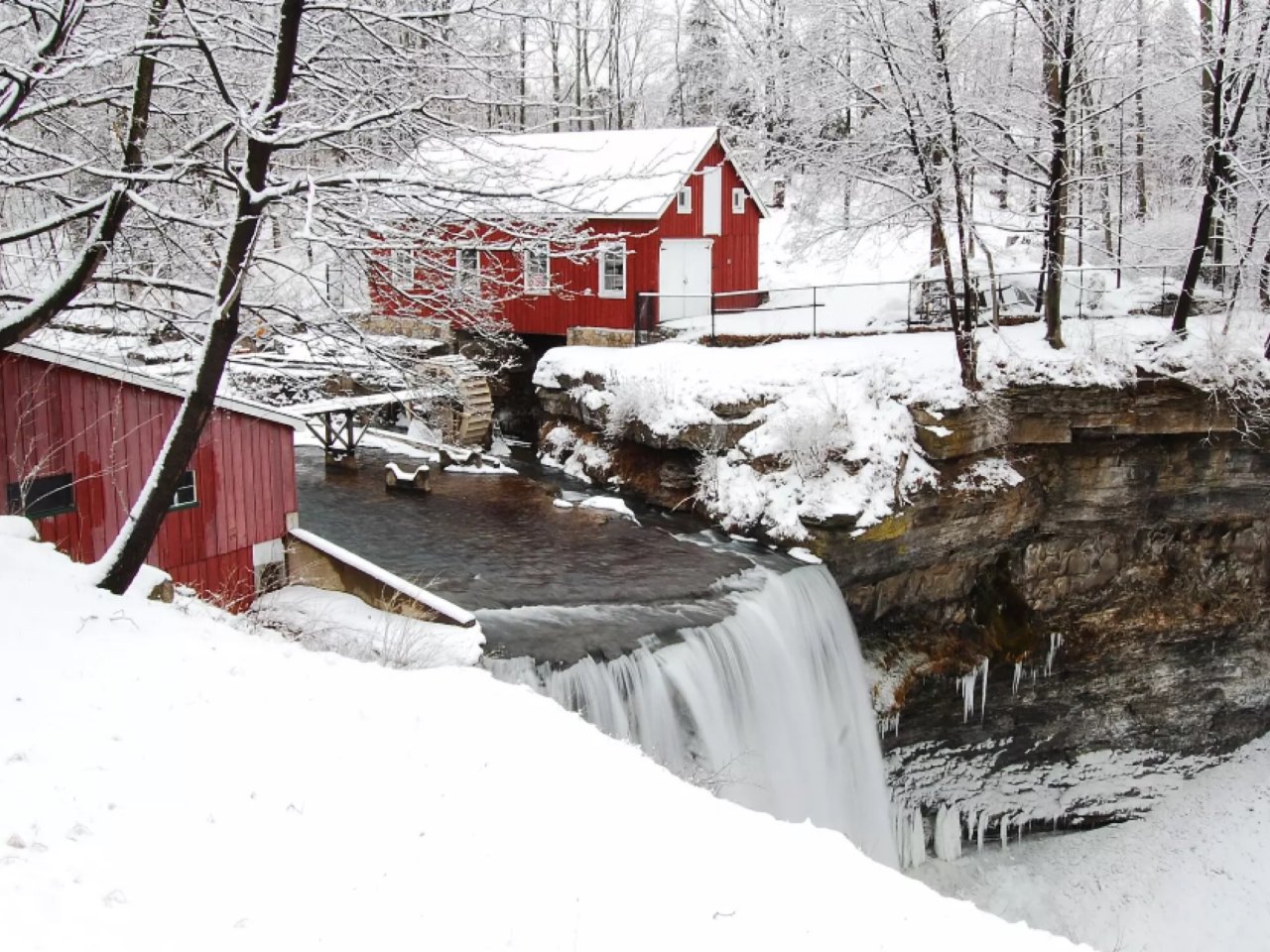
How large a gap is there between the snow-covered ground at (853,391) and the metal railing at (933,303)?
212 cm

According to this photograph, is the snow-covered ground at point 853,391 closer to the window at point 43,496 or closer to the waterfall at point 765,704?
the waterfall at point 765,704

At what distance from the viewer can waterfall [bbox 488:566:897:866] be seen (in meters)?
14.0

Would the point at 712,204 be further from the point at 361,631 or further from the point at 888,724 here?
the point at 361,631

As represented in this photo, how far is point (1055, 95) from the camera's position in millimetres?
20516

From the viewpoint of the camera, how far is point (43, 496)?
12.3 m

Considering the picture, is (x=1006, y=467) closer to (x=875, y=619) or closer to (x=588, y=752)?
(x=875, y=619)

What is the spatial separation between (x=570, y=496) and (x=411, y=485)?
335cm

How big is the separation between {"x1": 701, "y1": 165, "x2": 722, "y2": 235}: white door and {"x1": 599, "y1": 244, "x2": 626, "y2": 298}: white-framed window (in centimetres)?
318


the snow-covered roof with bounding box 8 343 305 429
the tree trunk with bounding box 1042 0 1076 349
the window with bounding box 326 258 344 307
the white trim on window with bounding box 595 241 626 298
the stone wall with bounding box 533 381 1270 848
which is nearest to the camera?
the window with bounding box 326 258 344 307

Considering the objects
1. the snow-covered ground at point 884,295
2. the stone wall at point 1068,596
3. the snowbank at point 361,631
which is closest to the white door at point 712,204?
the snow-covered ground at point 884,295

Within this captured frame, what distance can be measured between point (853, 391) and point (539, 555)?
6.95 m

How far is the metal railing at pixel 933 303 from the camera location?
25.1m

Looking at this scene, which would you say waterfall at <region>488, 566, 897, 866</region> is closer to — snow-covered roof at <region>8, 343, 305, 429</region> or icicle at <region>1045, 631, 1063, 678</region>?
snow-covered roof at <region>8, 343, 305, 429</region>

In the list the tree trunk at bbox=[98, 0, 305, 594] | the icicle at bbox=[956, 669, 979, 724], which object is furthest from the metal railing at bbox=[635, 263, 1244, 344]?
the tree trunk at bbox=[98, 0, 305, 594]
